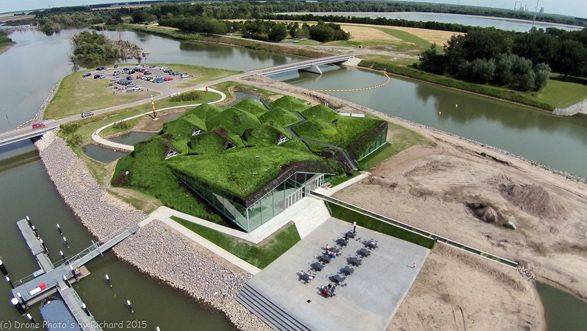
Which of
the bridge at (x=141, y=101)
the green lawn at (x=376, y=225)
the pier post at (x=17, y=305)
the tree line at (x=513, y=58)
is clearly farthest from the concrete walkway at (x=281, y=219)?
the tree line at (x=513, y=58)

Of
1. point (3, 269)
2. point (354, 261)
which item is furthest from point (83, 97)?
point (354, 261)

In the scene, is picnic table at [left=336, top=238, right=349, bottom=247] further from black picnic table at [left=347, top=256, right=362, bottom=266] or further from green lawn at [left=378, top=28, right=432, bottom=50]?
green lawn at [left=378, top=28, right=432, bottom=50]

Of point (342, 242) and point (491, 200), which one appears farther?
point (491, 200)

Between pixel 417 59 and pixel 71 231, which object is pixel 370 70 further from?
pixel 71 231

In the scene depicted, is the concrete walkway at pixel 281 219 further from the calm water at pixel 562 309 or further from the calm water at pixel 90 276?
the calm water at pixel 562 309

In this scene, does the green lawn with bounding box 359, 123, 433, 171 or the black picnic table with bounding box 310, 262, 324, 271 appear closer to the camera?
the black picnic table with bounding box 310, 262, 324, 271

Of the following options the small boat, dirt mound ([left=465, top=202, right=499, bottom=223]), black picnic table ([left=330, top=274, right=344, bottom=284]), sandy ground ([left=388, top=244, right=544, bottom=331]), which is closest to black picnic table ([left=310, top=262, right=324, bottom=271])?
black picnic table ([left=330, top=274, right=344, bottom=284])

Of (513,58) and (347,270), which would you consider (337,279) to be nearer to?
(347,270)
